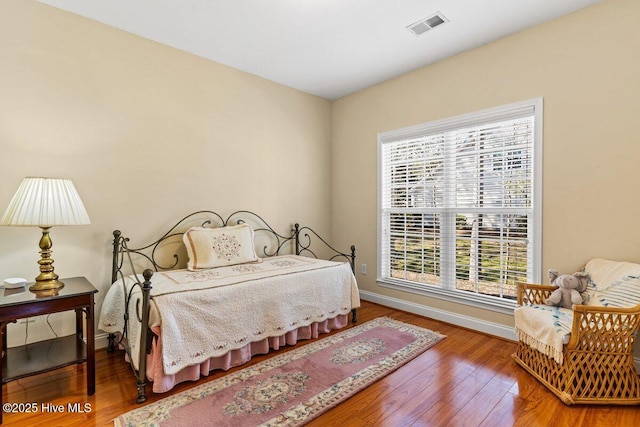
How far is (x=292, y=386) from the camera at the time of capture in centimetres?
200

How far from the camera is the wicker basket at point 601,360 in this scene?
1.81 meters

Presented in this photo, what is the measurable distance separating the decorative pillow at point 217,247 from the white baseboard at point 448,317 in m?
1.53

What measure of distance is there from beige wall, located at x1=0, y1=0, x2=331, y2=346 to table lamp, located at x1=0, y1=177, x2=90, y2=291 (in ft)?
1.45

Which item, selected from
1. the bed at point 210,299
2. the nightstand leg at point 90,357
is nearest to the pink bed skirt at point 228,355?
the bed at point 210,299

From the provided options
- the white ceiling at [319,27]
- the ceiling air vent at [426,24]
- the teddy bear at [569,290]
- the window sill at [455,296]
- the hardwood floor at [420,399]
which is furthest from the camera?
the window sill at [455,296]

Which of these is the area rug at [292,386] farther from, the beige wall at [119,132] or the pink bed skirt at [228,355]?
the beige wall at [119,132]

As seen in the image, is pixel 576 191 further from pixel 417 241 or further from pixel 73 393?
pixel 73 393

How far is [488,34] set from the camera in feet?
8.83

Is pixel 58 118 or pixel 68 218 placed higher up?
pixel 58 118

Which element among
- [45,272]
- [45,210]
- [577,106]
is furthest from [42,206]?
[577,106]

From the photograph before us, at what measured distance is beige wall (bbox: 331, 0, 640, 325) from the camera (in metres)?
2.18

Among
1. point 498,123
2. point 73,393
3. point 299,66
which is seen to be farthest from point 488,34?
point 73,393

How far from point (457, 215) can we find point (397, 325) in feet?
3.92

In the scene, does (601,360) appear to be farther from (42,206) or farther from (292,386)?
(42,206)
